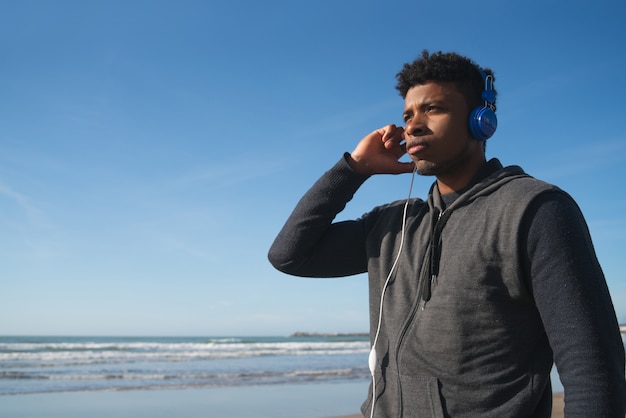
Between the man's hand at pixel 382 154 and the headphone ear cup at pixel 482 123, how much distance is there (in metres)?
0.30

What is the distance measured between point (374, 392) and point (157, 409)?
6347 mm

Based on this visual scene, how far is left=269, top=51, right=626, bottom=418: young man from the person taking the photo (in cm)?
132

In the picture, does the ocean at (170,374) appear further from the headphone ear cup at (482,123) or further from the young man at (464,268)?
the headphone ear cup at (482,123)

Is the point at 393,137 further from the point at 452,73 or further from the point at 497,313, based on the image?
the point at 497,313

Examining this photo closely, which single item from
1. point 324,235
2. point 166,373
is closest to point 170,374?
point 166,373

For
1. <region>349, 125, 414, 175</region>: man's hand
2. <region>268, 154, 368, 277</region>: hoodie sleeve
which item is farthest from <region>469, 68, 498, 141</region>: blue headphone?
<region>268, 154, 368, 277</region>: hoodie sleeve

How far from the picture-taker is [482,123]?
1.66m

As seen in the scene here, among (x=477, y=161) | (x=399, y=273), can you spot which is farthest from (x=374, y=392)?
(x=477, y=161)

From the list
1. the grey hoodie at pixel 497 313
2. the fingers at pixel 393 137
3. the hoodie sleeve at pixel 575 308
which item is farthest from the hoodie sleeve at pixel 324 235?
the hoodie sleeve at pixel 575 308

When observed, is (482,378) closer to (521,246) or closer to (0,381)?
(521,246)

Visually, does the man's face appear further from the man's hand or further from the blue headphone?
the man's hand

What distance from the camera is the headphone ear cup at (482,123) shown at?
5.46ft

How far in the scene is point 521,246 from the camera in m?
1.39

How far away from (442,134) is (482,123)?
116mm
